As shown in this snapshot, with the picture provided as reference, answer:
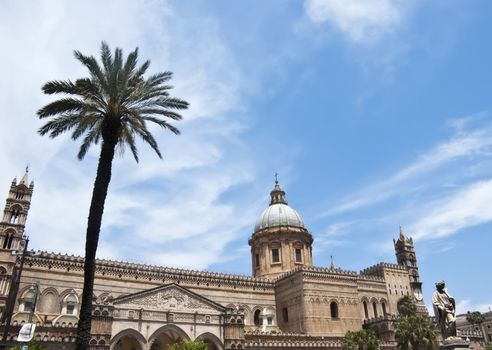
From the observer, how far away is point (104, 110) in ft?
57.7

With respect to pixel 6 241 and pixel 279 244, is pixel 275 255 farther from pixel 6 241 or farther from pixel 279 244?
pixel 6 241

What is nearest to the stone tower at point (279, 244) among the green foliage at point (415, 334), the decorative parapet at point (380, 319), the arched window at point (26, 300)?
the decorative parapet at point (380, 319)

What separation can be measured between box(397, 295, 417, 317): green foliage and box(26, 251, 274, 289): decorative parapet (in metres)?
13.4

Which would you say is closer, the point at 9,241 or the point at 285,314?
the point at 9,241

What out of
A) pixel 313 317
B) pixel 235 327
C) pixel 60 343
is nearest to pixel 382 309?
pixel 313 317

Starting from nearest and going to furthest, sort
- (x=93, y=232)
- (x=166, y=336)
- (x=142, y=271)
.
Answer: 1. (x=93, y=232)
2. (x=166, y=336)
3. (x=142, y=271)

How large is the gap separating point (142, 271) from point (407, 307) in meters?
25.5

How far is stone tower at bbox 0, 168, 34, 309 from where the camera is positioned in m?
34.2

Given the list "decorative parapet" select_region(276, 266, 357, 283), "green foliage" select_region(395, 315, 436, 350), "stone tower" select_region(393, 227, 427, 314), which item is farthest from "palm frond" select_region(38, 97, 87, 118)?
"stone tower" select_region(393, 227, 427, 314)

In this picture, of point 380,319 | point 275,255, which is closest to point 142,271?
point 275,255

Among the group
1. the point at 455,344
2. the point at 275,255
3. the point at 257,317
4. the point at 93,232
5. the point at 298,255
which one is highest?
the point at 275,255

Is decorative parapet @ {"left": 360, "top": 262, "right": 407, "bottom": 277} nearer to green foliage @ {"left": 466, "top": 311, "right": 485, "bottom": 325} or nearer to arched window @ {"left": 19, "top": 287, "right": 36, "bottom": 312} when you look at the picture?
green foliage @ {"left": 466, "top": 311, "right": 485, "bottom": 325}

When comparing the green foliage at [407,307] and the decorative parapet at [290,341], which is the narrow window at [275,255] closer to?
the decorative parapet at [290,341]

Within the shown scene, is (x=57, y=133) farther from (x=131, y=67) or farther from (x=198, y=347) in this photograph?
(x=198, y=347)
